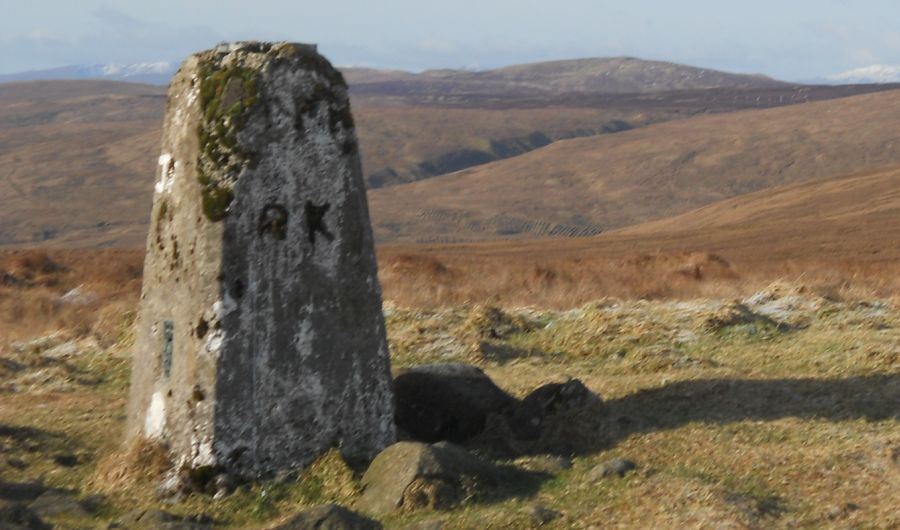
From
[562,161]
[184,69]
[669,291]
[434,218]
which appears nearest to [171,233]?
[184,69]

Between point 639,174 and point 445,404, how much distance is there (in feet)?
290

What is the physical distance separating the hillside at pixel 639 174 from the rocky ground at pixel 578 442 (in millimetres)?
60571

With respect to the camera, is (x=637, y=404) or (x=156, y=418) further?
(x=637, y=404)

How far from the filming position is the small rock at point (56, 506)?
9.49 metres

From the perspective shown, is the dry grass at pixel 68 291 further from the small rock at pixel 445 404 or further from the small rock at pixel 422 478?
the small rock at pixel 422 478

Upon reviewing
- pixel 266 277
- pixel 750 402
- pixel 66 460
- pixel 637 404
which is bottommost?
pixel 66 460

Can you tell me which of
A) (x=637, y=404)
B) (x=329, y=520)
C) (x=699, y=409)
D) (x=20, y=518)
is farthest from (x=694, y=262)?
(x=20, y=518)

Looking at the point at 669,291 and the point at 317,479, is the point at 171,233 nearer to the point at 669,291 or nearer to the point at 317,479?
the point at 317,479

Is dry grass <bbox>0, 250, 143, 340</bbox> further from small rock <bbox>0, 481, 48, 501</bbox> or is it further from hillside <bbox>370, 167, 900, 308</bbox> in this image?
small rock <bbox>0, 481, 48, 501</bbox>

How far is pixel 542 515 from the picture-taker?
28.3ft

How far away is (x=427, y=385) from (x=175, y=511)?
3017 millimetres

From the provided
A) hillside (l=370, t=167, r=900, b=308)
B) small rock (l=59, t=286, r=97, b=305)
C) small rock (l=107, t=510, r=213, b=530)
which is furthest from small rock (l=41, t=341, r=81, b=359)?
small rock (l=107, t=510, r=213, b=530)

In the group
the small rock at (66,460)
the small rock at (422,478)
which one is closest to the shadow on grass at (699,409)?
the small rock at (422,478)

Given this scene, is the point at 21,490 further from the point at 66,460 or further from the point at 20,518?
the point at 20,518
